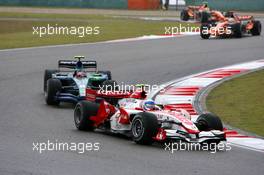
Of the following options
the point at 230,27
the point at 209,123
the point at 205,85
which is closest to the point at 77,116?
the point at 209,123

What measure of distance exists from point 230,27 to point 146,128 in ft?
72.7

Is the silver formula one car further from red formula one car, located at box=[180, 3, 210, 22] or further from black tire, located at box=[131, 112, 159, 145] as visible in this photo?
red formula one car, located at box=[180, 3, 210, 22]

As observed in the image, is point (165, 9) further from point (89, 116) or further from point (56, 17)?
point (89, 116)

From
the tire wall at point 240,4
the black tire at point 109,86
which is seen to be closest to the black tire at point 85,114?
the black tire at point 109,86

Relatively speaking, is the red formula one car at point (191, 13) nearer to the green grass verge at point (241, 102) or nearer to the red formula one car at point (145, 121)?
the green grass verge at point (241, 102)

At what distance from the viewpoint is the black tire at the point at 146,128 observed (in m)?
11.9

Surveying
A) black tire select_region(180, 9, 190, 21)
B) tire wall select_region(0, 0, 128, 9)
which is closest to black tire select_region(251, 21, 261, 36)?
black tire select_region(180, 9, 190, 21)

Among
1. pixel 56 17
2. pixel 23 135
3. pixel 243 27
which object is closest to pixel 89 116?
pixel 23 135

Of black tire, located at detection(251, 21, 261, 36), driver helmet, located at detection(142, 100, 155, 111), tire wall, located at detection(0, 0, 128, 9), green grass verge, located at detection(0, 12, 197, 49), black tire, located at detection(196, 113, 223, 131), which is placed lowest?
tire wall, located at detection(0, 0, 128, 9)

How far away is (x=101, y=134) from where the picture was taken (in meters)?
13.4

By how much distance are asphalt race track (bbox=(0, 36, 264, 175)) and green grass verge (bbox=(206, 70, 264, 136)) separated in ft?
6.82

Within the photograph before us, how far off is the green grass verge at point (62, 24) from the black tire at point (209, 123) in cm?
1984

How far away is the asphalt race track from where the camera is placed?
10.4 meters

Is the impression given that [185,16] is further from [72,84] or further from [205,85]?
[72,84]
